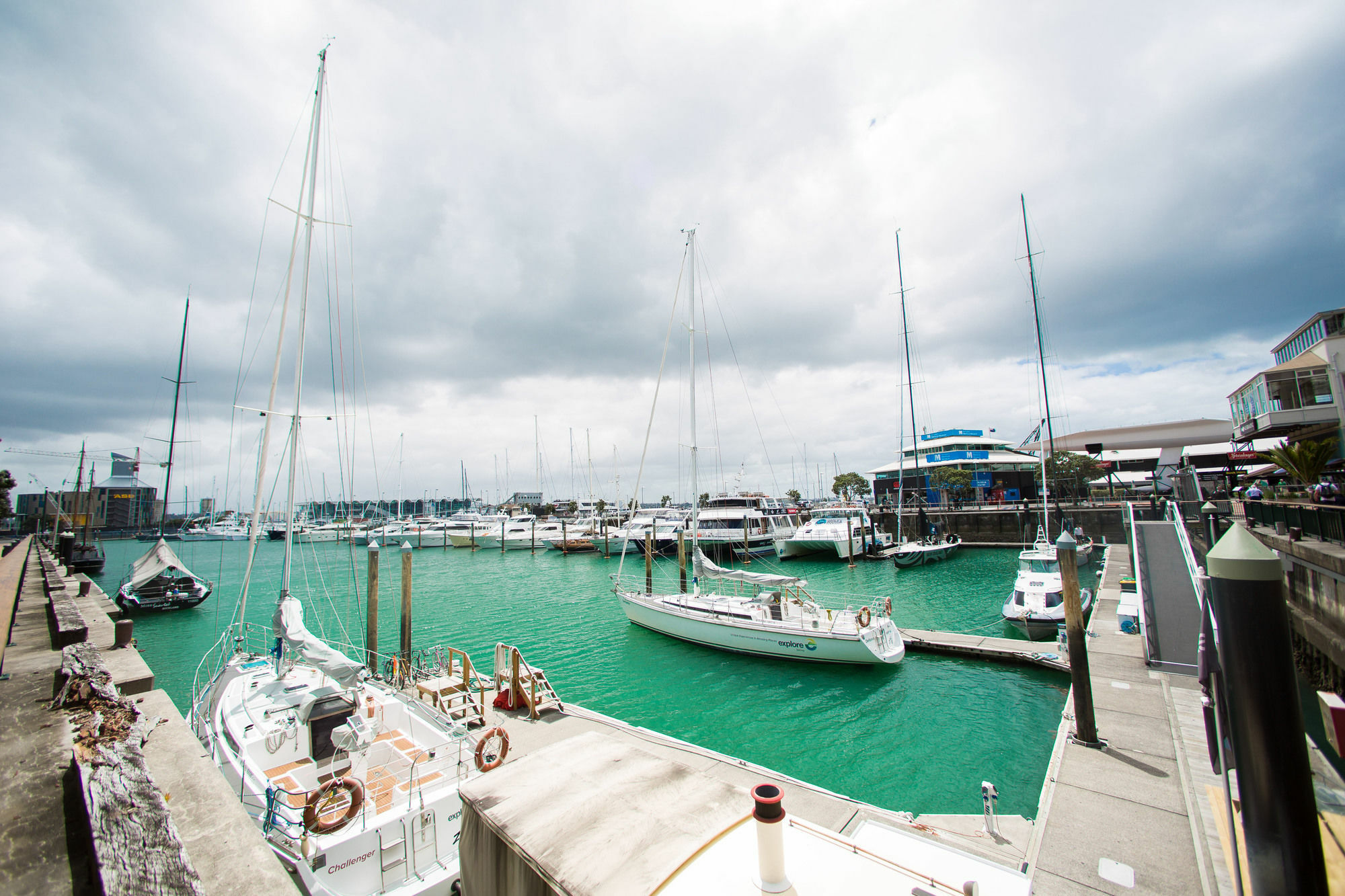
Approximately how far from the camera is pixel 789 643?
1734 cm

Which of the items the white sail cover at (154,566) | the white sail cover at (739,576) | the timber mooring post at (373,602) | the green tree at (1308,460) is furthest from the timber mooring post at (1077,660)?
the white sail cover at (154,566)

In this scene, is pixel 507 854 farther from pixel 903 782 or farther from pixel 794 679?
pixel 794 679

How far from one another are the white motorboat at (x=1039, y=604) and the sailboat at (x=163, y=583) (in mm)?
43419

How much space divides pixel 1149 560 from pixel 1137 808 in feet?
52.0

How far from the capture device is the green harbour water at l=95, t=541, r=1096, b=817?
11.4 m

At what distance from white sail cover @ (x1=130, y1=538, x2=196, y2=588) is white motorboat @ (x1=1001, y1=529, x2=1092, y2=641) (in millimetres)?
43306

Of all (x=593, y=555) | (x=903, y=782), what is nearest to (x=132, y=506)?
(x=593, y=555)

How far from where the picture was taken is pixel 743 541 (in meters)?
47.0

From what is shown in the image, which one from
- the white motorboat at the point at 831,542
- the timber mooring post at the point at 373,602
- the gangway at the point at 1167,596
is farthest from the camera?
the white motorboat at the point at 831,542

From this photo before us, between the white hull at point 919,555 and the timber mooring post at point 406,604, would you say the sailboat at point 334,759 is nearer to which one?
the timber mooring post at point 406,604

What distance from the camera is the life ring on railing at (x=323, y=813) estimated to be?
22.0 feet

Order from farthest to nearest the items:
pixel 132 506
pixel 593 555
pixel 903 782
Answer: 1. pixel 132 506
2. pixel 593 555
3. pixel 903 782

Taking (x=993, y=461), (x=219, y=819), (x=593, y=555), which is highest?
(x=993, y=461)

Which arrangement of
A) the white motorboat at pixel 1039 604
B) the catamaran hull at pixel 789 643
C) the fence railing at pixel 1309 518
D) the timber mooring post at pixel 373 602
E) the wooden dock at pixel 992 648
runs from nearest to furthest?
the fence railing at pixel 1309 518 < the wooden dock at pixel 992 648 < the catamaran hull at pixel 789 643 < the timber mooring post at pixel 373 602 < the white motorboat at pixel 1039 604
